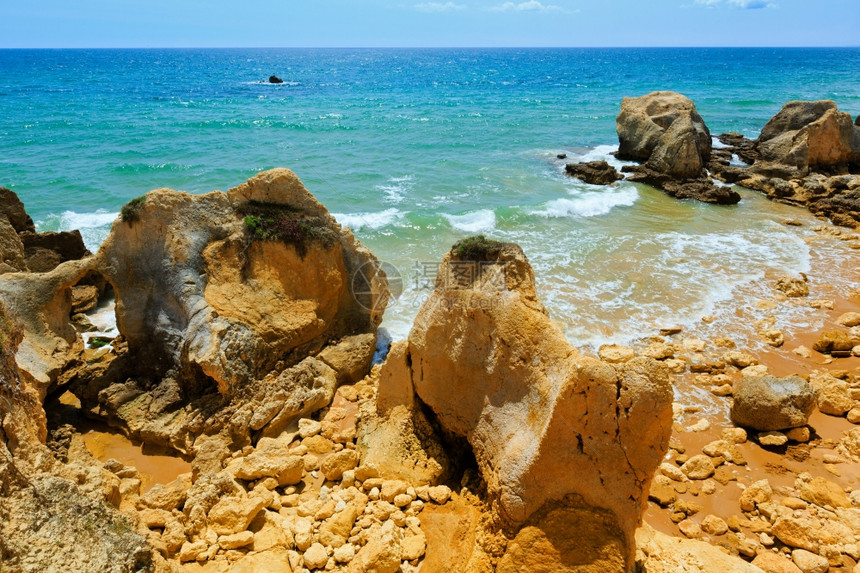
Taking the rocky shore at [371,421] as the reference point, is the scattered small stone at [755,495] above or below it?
below

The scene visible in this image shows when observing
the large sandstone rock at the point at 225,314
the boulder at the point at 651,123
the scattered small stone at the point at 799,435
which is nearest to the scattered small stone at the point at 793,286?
the scattered small stone at the point at 799,435

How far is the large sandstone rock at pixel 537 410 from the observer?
5012mm

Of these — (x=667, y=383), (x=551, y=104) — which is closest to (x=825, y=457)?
(x=667, y=383)

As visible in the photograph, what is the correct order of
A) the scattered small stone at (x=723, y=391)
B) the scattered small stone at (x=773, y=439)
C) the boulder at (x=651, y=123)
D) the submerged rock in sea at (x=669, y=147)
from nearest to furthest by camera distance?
the scattered small stone at (x=773, y=439), the scattered small stone at (x=723, y=391), the submerged rock in sea at (x=669, y=147), the boulder at (x=651, y=123)

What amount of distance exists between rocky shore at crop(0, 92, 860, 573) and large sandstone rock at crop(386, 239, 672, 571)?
20mm

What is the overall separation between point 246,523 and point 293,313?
4.12m

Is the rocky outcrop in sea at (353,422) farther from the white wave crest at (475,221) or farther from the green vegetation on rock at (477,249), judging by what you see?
the white wave crest at (475,221)

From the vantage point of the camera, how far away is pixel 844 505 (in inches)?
271

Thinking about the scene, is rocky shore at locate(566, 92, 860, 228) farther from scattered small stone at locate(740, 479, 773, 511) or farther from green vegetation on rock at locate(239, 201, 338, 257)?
green vegetation on rock at locate(239, 201, 338, 257)

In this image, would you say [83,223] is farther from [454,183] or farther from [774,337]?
[774,337]

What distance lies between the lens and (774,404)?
8.32 metres

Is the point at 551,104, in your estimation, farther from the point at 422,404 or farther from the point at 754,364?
the point at 422,404

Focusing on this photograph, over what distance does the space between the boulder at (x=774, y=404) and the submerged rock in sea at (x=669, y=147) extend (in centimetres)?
1533

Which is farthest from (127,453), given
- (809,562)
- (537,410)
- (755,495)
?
(809,562)
